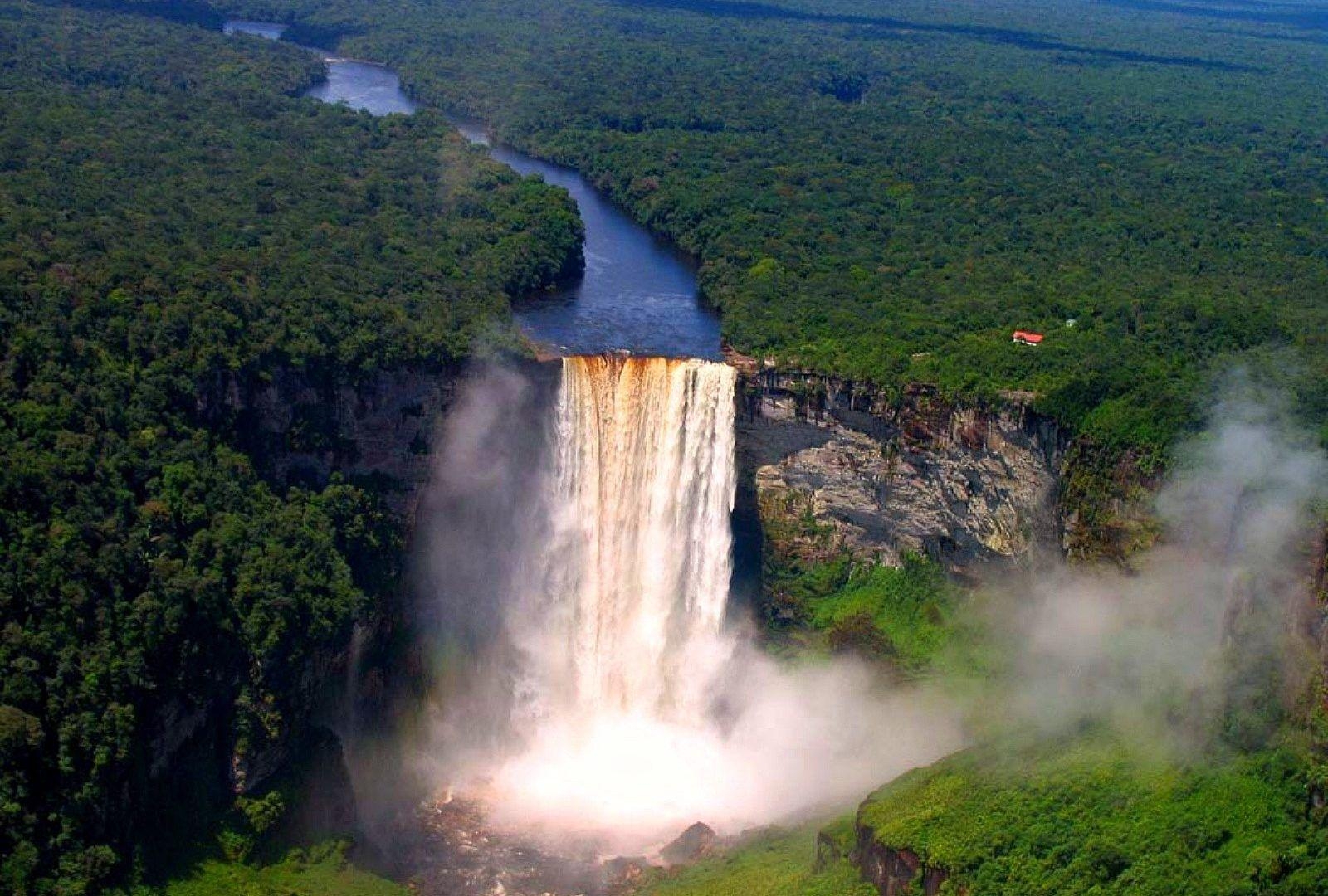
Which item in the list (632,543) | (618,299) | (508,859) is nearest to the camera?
(508,859)

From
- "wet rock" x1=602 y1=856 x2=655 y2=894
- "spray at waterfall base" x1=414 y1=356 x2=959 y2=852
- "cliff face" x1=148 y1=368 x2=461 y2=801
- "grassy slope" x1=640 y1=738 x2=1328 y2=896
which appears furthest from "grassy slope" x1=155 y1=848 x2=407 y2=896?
"grassy slope" x1=640 y1=738 x2=1328 y2=896

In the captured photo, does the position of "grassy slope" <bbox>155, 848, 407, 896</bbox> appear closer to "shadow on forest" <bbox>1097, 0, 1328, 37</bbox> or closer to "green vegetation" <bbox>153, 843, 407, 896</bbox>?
"green vegetation" <bbox>153, 843, 407, 896</bbox>

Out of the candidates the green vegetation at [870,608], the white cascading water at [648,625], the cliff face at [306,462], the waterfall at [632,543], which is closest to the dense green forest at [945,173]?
the waterfall at [632,543]

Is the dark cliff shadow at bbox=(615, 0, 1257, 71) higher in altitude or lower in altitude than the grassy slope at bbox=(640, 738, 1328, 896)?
higher

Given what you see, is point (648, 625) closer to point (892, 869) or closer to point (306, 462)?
point (306, 462)

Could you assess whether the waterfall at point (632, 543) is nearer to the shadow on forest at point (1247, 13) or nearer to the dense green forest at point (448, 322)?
the dense green forest at point (448, 322)

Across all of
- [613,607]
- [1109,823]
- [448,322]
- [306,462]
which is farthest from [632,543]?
[1109,823]

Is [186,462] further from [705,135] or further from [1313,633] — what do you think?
[705,135]

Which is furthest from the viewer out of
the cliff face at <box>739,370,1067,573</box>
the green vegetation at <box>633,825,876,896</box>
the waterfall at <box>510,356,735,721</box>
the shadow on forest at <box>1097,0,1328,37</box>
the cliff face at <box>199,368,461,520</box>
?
the shadow on forest at <box>1097,0,1328,37</box>
